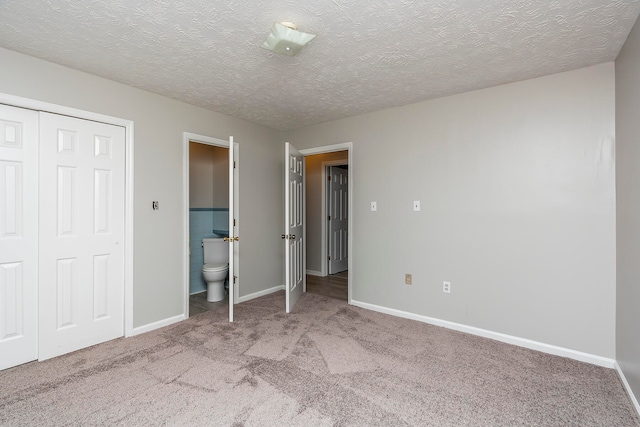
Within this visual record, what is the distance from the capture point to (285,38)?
1.93 metres

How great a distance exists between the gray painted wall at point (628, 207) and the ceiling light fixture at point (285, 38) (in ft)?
6.57

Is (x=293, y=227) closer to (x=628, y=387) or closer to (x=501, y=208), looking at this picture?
(x=501, y=208)

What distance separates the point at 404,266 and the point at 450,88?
1.86 meters

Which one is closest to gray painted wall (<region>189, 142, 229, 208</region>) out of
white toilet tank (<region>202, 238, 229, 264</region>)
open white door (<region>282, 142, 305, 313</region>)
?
white toilet tank (<region>202, 238, 229, 264</region>)

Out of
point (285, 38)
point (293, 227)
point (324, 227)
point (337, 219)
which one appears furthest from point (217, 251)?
point (285, 38)

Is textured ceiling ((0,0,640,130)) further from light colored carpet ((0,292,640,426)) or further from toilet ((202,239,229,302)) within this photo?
light colored carpet ((0,292,640,426))

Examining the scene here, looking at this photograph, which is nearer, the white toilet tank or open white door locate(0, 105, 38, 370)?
open white door locate(0, 105, 38, 370)

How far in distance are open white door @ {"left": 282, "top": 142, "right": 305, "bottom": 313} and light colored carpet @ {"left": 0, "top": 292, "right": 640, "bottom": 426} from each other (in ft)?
2.52

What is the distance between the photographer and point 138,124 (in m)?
2.98

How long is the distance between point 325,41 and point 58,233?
8.49 ft

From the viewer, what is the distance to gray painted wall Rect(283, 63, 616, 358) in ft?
8.05

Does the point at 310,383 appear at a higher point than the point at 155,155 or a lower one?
lower

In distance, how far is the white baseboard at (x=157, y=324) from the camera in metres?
2.97

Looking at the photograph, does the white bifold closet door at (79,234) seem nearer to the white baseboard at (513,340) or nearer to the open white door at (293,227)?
the open white door at (293,227)
